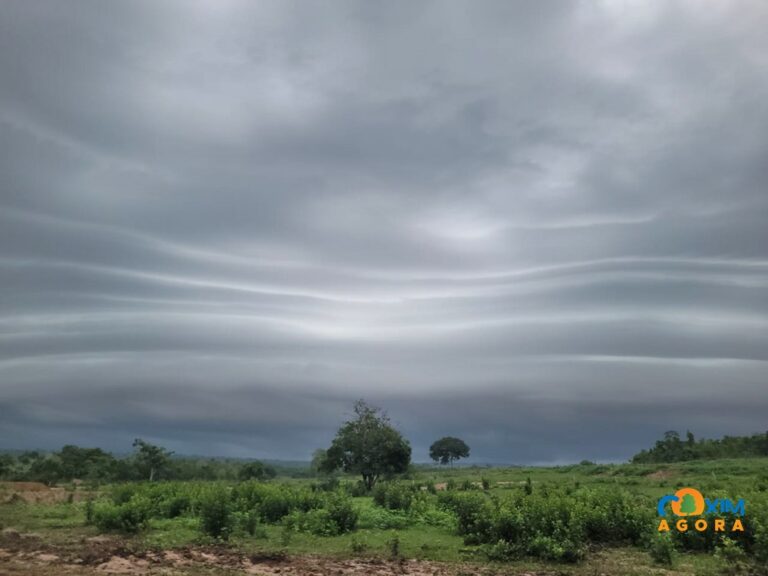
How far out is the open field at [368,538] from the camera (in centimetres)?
1698

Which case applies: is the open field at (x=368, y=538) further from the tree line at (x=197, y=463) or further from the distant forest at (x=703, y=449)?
the distant forest at (x=703, y=449)

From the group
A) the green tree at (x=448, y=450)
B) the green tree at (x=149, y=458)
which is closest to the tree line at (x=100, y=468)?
the green tree at (x=149, y=458)

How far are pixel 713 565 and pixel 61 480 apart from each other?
72.9 m

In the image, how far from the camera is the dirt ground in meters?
16.0

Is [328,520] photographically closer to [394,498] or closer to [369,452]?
[394,498]

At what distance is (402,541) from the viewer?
21.8 m

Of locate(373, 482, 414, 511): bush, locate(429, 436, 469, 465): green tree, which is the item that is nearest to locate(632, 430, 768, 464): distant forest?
locate(429, 436, 469, 465): green tree

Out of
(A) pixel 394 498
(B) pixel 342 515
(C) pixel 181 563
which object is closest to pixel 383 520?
(B) pixel 342 515

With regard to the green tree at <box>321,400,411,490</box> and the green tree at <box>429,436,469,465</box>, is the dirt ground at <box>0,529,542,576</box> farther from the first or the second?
the green tree at <box>429,436,469,465</box>

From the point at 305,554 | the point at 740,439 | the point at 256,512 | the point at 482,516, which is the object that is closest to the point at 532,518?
the point at 482,516

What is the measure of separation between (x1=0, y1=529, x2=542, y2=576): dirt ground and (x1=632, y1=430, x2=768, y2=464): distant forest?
69.5 metres

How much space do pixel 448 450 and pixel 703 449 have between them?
39.7m

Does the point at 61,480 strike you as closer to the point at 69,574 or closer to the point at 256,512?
the point at 256,512

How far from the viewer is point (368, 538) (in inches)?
875
